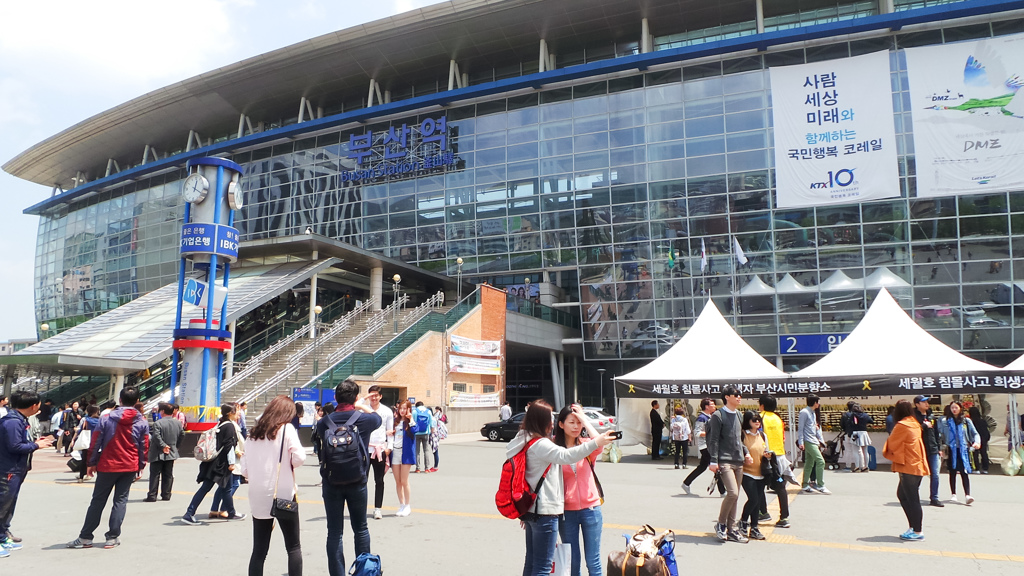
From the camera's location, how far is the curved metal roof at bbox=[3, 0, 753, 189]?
119ft

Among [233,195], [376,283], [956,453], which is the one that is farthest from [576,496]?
[376,283]

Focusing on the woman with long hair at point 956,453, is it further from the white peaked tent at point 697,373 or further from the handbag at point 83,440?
the handbag at point 83,440

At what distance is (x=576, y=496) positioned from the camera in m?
4.97

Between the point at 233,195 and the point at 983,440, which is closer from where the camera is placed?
the point at 983,440

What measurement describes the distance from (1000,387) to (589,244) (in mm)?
23362

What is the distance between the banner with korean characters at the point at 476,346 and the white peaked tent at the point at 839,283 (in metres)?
15.6

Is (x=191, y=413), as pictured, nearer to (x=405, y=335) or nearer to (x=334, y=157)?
(x=405, y=335)

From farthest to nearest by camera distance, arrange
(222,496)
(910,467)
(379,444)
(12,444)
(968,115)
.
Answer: (968,115) < (222,496) < (379,444) < (910,467) < (12,444)

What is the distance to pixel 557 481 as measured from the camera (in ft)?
15.6

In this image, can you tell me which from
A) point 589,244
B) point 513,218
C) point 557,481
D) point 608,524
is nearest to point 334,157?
point 513,218

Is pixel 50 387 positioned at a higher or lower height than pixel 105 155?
lower

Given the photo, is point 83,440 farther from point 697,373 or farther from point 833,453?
point 833,453

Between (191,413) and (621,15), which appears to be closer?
(191,413)

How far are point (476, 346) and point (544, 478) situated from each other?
2490 centimetres
